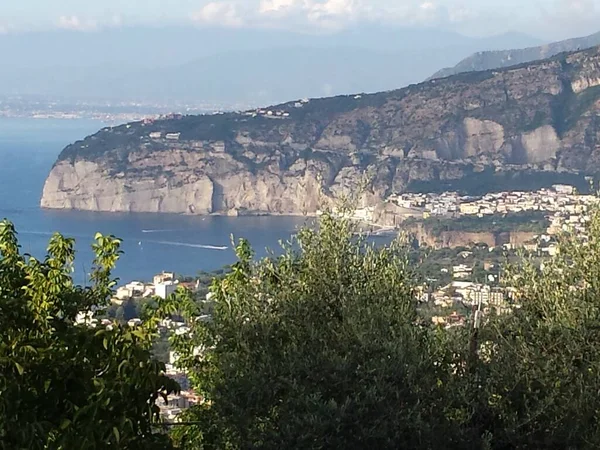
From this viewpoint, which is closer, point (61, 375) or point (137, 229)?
point (61, 375)

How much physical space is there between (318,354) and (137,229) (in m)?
45.8

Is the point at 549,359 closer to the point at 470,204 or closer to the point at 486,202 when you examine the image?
the point at 470,204

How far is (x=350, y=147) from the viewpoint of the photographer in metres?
67.1

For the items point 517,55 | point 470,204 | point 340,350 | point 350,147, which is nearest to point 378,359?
point 340,350

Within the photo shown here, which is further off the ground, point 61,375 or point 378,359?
point 61,375

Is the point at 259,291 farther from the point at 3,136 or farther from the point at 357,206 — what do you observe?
the point at 3,136

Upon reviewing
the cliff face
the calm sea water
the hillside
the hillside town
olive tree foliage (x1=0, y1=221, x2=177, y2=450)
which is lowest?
the calm sea water

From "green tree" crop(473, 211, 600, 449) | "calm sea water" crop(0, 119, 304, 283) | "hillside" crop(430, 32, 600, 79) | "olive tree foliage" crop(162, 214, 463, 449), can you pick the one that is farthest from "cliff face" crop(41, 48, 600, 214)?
"green tree" crop(473, 211, 600, 449)

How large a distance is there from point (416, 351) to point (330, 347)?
48 cm

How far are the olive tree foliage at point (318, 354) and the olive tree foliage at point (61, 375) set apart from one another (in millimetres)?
980

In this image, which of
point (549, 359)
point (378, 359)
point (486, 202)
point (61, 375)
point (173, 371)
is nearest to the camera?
point (61, 375)

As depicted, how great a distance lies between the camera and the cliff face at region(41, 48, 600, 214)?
6097 cm

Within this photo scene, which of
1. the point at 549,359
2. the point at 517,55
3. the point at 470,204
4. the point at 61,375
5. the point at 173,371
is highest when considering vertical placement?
the point at 517,55

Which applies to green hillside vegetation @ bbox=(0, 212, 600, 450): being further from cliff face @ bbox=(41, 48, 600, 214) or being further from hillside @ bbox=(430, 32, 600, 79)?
hillside @ bbox=(430, 32, 600, 79)
